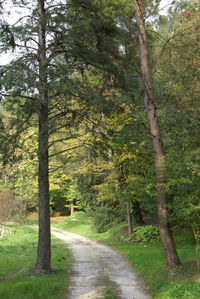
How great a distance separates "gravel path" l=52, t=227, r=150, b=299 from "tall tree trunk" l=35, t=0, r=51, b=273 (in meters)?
1.18

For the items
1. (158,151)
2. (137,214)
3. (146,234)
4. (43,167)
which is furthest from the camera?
(137,214)

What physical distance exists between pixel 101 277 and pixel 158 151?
4.53 m

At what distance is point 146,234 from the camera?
60.5ft

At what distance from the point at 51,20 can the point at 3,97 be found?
320 centimetres

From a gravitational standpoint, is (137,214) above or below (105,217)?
above

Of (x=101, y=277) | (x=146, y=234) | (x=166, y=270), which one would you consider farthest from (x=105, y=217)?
(x=166, y=270)

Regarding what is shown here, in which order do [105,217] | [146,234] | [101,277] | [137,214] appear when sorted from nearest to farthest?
[101,277] → [146,234] → [137,214] → [105,217]

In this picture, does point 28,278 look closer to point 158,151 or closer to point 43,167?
point 43,167

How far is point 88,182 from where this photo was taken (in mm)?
22734

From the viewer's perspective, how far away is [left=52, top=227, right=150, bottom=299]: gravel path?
8626 millimetres

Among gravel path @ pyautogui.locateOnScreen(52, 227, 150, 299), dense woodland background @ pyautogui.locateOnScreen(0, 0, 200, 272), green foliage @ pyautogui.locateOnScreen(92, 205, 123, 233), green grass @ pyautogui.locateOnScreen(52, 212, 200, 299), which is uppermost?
dense woodland background @ pyautogui.locateOnScreen(0, 0, 200, 272)

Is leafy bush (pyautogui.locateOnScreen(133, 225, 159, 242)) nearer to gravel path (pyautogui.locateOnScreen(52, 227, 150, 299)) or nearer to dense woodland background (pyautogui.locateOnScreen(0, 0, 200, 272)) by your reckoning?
gravel path (pyautogui.locateOnScreen(52, 227, 150, 299))

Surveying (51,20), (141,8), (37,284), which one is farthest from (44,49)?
(37,284)

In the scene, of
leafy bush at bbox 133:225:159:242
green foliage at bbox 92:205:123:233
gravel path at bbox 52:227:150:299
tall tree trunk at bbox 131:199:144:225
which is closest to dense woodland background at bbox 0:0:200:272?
gravel path at bbox 52:227:150:299
